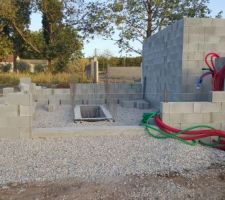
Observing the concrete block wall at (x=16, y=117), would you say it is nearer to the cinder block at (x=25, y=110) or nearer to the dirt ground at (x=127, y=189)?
the cinder block at (x=25, y=110)

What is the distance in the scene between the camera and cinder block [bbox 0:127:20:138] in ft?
17.3

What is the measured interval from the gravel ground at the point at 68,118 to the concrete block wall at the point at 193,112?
152 centimetres

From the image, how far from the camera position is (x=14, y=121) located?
208 inches

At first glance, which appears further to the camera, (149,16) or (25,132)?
(149,16)

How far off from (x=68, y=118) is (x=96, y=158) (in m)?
3.39

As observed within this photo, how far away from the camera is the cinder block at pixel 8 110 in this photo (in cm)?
522

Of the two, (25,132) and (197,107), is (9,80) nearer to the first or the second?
(25,132)

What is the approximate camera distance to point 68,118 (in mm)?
7719

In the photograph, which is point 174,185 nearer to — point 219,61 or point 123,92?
point 219,61

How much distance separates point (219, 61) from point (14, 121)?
4278 millimetres

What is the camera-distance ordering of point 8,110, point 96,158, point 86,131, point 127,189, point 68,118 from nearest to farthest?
point 127,189 → point 96,158 → point 8,110 → point 86,131 → point 68,118

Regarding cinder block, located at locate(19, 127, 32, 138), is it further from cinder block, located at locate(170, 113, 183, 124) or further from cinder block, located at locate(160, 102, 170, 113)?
cinder block, located at locate(170, 113, 183, 124)

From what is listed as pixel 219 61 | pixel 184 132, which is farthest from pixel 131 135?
pixel 219 61

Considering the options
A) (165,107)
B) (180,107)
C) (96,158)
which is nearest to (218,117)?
(180,107)
